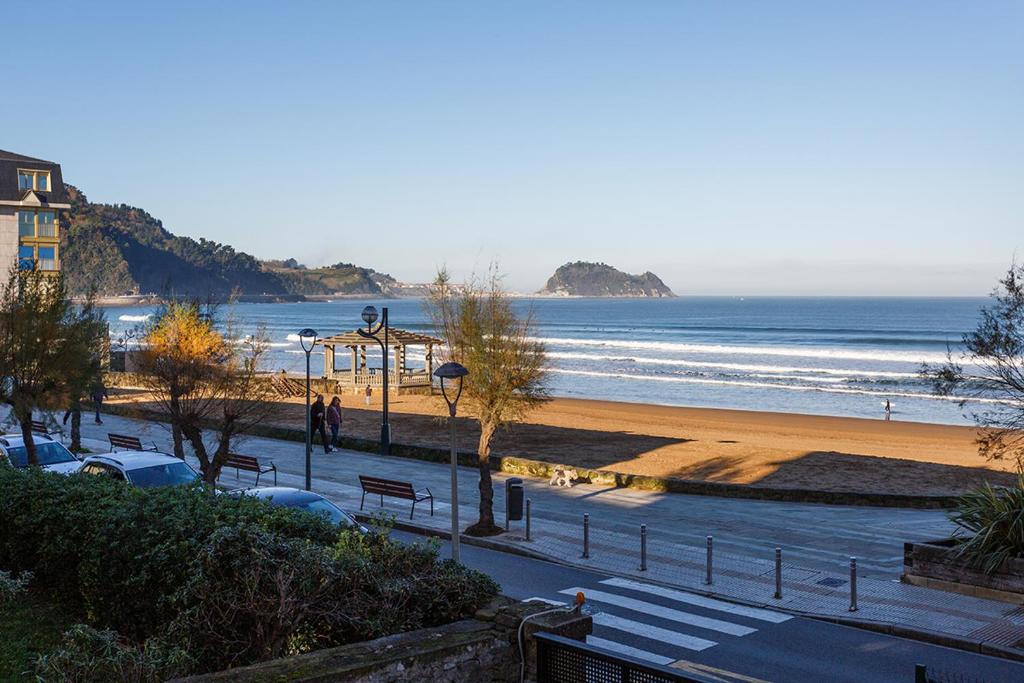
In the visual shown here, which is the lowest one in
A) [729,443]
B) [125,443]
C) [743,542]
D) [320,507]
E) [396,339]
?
[729,443]

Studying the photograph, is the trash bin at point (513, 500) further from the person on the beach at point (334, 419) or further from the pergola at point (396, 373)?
the pergola at point (396, 373)

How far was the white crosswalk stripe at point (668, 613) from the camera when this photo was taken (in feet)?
42.5

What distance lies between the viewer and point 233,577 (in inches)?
315

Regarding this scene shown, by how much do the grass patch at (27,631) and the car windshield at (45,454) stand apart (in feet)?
42.2

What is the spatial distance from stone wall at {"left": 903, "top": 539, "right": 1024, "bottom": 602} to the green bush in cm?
923

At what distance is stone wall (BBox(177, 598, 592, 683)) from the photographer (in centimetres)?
692

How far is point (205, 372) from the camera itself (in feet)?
85.9

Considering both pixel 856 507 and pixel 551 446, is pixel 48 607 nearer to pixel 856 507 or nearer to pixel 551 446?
pixel 856 507

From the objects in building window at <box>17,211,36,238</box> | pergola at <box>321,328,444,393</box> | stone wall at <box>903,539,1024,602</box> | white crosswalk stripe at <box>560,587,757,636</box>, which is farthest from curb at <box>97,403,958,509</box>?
building window at <box>17,211,36,238</box>

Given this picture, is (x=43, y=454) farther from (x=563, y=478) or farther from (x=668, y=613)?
(x=668, y=613)

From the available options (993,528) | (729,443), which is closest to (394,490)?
(993,528)

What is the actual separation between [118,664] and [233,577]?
1.06m

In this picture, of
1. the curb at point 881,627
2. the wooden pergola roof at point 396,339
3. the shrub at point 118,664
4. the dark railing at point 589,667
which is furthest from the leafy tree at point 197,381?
the wooden pergola roof at point 396,339

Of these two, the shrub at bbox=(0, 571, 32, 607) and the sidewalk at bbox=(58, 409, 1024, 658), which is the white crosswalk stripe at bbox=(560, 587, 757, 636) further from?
the shrub at bbox=(0, 571, 32, 607)
